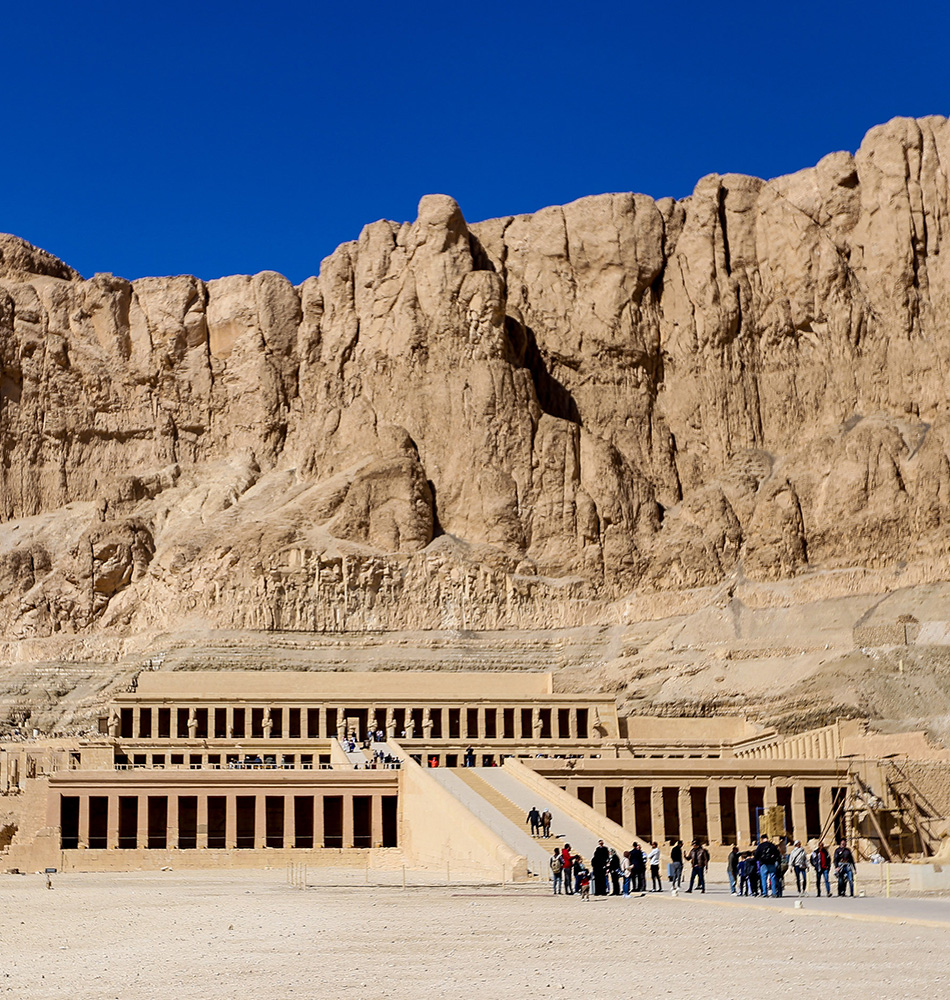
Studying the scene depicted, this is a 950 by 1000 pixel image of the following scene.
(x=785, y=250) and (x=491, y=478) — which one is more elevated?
(x=785, y=250)

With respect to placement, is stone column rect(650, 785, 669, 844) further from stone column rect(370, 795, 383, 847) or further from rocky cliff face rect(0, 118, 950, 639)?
rocky cliff face rect(0, 118, 950, 639)

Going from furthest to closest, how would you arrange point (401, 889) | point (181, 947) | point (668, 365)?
point (668, 365) < point (401, 889) < point (181, 947)

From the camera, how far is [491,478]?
362 feet

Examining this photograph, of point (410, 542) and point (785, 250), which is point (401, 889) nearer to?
point (410, 542)

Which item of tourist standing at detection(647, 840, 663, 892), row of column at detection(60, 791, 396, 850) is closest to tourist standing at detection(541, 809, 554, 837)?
tourist standing at detection(647, 840, 663, 892)

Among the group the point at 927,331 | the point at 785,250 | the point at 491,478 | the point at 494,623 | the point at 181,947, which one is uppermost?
the point at 785,250

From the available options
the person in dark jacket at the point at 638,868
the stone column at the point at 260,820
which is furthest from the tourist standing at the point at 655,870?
the stone column at the point at 260,820

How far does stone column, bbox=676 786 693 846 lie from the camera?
60.9 metres

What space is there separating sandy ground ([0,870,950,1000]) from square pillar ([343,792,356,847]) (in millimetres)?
20872

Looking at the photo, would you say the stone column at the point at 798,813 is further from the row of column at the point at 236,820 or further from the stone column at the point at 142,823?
the stone column at the point at 142,823

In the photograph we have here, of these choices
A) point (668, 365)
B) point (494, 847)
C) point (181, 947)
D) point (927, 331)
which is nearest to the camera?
point (181, 947)

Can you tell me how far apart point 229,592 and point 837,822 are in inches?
1961

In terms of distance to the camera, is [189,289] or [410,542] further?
[189,289]

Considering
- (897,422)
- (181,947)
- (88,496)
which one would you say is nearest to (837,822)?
(181,947)
